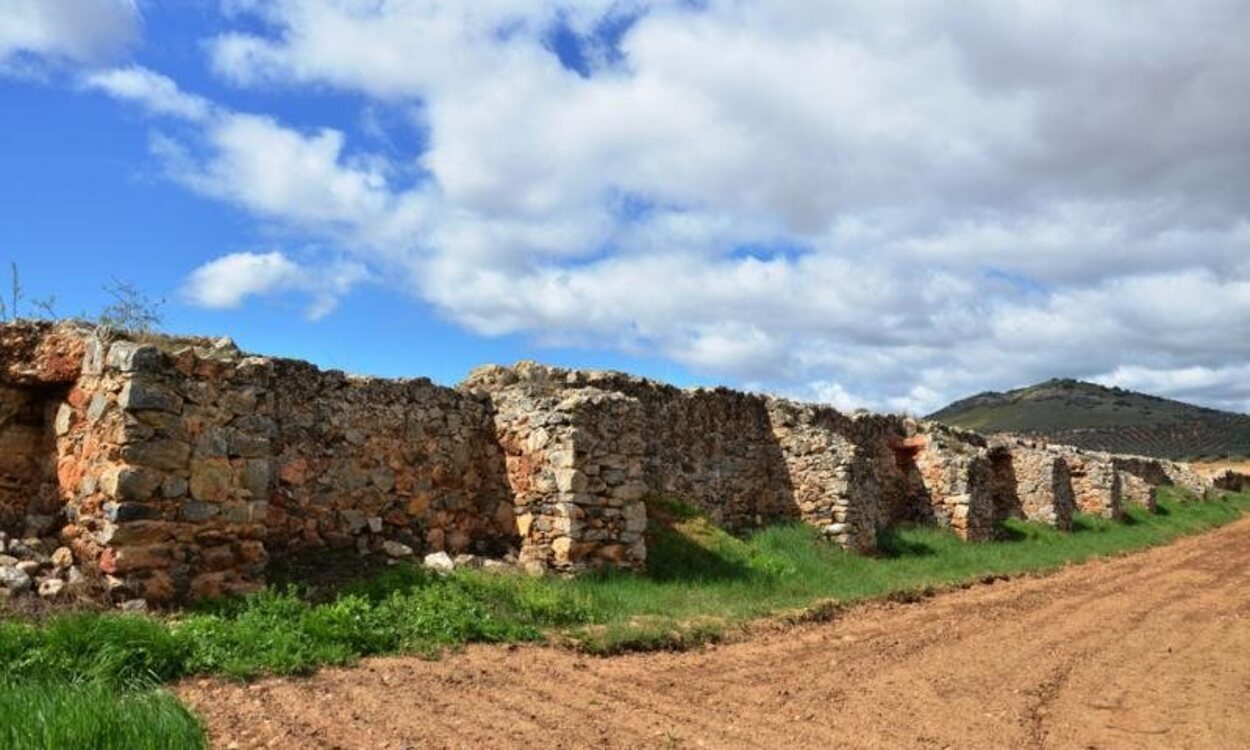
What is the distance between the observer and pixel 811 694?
7.19 m

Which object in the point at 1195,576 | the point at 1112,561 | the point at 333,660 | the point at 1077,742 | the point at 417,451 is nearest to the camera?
the point at 1077,742

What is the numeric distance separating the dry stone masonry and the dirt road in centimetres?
208

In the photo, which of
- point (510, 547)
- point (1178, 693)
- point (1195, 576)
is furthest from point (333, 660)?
point (1195, 576)

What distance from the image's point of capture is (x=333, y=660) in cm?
694

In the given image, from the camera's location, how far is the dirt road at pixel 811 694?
5828 millimetres

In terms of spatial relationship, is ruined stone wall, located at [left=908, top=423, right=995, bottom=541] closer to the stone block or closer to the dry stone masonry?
the dry stone masonry

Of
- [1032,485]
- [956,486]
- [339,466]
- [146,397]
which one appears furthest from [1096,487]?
[146,397]

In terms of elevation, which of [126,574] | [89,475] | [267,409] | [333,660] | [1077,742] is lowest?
[1077,742]

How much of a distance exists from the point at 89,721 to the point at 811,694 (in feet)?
16.0

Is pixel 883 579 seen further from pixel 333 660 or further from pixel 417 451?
pixel 333 660

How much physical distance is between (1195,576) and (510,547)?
12297 mm

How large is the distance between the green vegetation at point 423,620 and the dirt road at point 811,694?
0.32 metres

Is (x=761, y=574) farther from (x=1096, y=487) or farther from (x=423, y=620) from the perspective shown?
(x=1096, y=487)

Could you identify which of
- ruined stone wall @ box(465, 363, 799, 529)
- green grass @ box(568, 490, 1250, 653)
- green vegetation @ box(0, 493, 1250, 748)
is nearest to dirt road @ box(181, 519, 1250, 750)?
green vegetation @ box(0, 493, 1250, 748)
